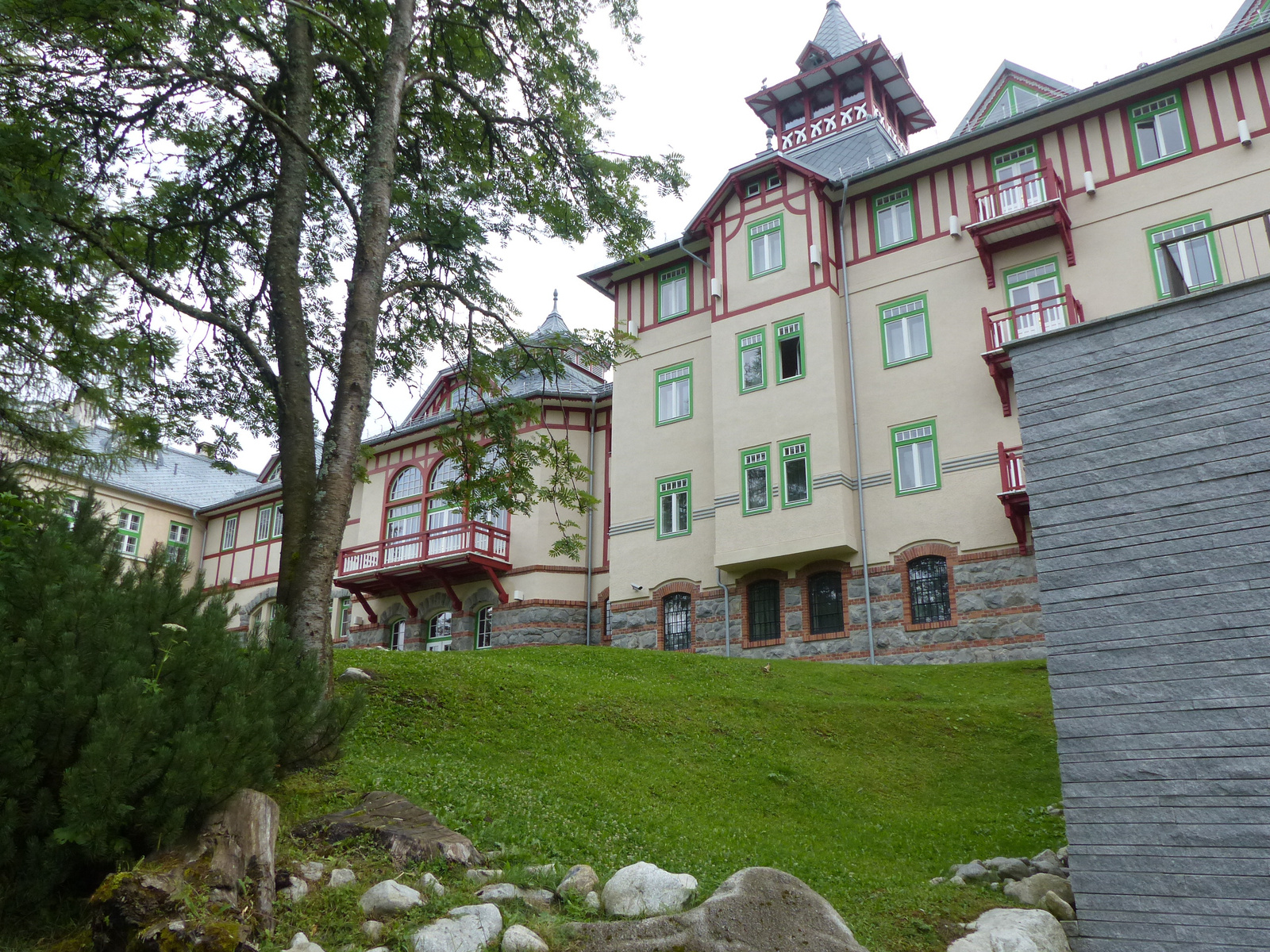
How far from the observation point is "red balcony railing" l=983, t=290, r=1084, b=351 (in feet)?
67.0

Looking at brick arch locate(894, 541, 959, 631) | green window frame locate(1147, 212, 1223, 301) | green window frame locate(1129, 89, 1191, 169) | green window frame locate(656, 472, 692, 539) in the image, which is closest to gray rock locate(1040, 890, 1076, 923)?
brick arch locate(894, 541, 959, 631)

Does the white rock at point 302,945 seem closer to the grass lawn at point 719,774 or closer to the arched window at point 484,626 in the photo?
the grass lawn at point 719,774

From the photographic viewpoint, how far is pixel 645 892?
7.28m

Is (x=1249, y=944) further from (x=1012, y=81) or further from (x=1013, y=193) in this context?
(x=1012, y=81)

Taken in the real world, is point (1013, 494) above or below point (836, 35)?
below

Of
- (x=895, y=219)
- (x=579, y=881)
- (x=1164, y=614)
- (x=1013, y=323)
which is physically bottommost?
(x=579, y=881)

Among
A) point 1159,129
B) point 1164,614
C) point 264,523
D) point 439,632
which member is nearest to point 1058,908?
point 1164,614

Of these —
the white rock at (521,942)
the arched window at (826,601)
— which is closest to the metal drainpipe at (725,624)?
the arched window at (826,601)

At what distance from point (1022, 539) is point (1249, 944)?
45.8 ft

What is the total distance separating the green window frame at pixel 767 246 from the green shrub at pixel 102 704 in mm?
19667

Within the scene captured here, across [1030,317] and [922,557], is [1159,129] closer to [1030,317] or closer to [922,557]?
[1030,317]

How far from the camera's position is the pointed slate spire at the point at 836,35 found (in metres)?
32.2

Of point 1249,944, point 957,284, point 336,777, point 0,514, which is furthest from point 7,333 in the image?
point 957,284

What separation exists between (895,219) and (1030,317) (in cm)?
475
